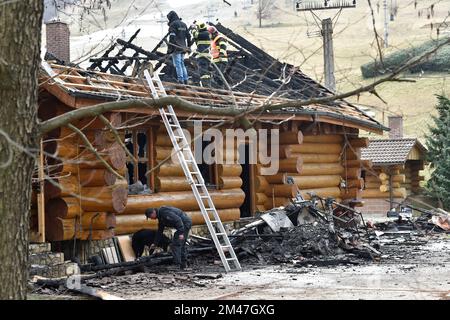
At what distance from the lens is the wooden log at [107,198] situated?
50.5 feet

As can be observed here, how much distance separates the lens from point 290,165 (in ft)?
71.7

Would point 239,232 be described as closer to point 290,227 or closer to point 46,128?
point 290,227

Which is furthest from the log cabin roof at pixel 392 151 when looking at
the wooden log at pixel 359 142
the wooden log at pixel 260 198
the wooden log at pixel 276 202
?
the wooden log at pixel 260 198

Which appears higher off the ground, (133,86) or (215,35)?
(215,35)

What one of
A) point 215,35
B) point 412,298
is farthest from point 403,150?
point 412,298

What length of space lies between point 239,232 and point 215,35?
603 centimetres

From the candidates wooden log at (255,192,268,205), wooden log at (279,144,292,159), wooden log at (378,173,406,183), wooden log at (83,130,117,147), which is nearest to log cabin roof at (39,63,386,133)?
wooden log at (83,130,117,147)

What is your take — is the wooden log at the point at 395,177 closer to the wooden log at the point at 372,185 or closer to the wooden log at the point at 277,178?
the wooden log at the point at 372,185

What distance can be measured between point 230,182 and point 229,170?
29cm

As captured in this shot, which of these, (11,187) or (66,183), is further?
(66,183)

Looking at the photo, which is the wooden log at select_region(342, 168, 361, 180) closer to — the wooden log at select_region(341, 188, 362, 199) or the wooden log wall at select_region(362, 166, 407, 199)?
the wooden log at select_region(341, 188, 362, 199)

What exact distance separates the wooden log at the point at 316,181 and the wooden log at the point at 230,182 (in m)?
2.88

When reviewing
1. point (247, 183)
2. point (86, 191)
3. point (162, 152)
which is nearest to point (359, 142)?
point (247, 183)

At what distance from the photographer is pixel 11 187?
662cm
